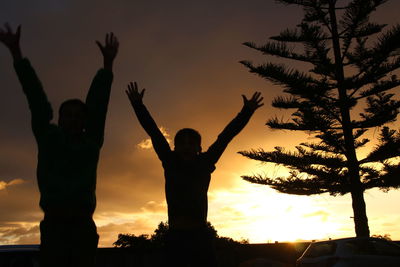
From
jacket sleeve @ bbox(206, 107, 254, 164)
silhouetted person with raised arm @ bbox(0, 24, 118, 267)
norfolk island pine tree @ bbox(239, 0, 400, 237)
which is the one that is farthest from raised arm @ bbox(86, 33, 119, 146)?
norfolk island pine tree @ bbox(239, 0, 400, 237)

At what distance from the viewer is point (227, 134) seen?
3592mm

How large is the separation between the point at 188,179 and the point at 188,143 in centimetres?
29

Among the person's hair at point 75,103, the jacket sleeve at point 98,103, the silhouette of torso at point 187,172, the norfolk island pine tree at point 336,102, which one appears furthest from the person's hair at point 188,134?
the norfolk island pine tree at point 336,102

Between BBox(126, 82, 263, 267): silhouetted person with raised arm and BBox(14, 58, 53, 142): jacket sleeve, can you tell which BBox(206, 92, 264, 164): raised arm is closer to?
BBox(126, 82, 263, 267): silhouetted person with raised arm

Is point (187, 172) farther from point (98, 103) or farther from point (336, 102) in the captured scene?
point (336, 102)

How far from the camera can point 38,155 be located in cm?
255

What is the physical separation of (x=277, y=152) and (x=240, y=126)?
1630 cm

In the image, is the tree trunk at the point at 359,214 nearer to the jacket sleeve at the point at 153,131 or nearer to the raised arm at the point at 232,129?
the raised arm at the point at 232,129

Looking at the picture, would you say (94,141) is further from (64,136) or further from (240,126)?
(240,126)

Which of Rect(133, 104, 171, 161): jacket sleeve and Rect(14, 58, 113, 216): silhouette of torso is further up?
Rect(133, 104, 171, 161): jacket sleeve

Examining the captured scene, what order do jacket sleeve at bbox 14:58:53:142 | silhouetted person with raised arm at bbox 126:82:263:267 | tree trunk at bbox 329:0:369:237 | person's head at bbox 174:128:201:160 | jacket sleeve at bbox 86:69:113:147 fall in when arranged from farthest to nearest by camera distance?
tree trunk at bbox 329:0:369:237, person's head at bbox 174:128:201:160, silhouetted person with raised arm at bbox 126:82:263:267, jacket sleeve at bbox 86:69:113:147, jacket sleeve at bbox 14:58:53:142

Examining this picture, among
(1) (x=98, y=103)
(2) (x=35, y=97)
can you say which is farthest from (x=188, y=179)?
(2) (x=35, y=97)

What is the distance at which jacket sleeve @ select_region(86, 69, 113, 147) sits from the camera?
2812 millimetres

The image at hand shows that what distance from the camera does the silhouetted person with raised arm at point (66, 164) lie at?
2369 millimetres
